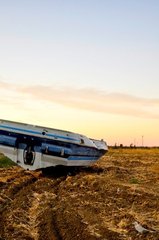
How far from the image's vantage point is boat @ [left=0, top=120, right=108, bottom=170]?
2395cm

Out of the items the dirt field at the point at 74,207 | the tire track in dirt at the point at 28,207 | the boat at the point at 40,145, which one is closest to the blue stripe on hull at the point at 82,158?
the boat at the point at 40,145

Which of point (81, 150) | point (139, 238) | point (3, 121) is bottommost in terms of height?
point (139, 238)

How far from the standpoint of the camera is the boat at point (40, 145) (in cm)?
2395

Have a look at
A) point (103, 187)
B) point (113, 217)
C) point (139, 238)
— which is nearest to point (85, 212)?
point (113, 217)

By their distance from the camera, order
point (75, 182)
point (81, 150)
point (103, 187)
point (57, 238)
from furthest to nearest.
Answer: point (81, 150) → point (75, 182) → point (103, 187) → point (57, 238)

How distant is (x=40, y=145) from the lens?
79.2ft

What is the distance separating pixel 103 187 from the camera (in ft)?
65.5

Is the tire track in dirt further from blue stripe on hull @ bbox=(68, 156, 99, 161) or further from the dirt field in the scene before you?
blue stripe on hull @ bbox=(68, 156, 99, 161)

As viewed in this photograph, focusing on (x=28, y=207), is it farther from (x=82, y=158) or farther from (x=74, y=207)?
(x=82, y=158)

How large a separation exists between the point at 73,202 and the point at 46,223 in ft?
11.9

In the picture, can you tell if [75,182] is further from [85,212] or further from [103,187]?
[85,212]

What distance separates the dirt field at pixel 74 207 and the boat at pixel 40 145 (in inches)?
33.3

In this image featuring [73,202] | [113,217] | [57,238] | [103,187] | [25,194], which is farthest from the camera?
[103,187]

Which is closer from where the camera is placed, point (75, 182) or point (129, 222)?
point (129, 222)
